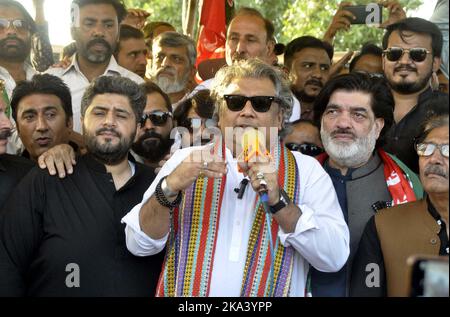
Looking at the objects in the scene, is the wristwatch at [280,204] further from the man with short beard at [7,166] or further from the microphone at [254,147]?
the man with short beard at [7,166]

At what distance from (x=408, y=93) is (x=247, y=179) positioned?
1934 millimetres

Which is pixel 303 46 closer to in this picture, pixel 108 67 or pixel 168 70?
pixel 168 70

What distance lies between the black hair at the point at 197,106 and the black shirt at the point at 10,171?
1.09 metres

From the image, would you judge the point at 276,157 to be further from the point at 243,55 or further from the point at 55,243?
the point at 243,55

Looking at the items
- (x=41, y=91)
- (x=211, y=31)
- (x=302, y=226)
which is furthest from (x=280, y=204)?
(x=211, y=31)

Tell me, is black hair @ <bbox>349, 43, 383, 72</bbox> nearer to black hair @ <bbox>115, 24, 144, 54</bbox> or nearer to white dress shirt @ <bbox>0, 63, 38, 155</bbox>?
black hair @ <bbox>115, 24, 144, 54</bbox>

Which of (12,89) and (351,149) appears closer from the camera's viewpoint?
(351,149)

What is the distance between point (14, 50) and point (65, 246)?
7.21 ft

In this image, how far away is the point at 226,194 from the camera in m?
4.16

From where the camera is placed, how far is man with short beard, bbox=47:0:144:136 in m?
6.21

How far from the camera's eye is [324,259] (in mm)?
3934

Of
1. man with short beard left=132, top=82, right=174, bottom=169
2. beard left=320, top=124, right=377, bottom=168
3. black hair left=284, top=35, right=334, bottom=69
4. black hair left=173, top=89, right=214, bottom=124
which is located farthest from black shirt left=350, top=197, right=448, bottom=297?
black hair left=284, top=35, right=334, bottom=69

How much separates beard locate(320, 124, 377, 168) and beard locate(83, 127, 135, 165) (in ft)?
3.40
